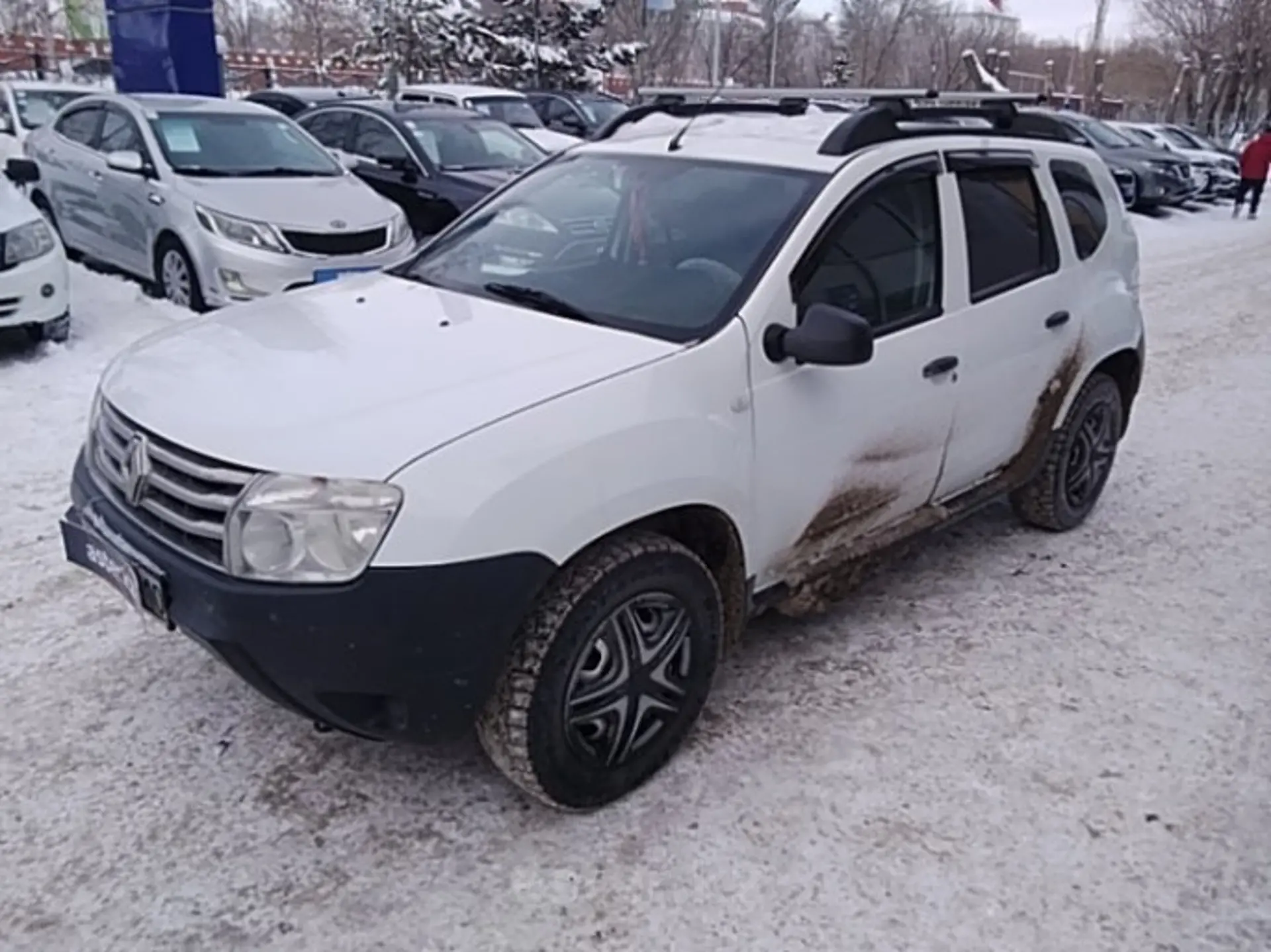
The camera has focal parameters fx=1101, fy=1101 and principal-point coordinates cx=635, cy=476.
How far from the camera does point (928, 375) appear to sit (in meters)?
3.66

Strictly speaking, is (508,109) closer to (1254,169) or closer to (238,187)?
(238,187)

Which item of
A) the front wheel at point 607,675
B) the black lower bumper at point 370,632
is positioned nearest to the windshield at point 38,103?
the black lower bumper at point 370,632

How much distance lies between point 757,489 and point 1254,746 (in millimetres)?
1740

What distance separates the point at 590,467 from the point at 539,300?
2.99 ft

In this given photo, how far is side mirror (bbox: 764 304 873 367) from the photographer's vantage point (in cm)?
301

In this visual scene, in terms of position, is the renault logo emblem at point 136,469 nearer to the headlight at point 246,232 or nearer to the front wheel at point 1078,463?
the front wheel at point 1078,463

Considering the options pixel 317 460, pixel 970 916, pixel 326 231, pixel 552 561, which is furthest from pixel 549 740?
pixel 326 231

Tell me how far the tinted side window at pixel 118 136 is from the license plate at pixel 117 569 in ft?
20.2

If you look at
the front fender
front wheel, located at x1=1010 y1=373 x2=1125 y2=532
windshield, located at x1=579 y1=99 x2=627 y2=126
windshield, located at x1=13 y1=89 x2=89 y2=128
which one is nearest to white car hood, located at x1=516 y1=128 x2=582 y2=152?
windshield, located at x1=579 y1=99 x2=627 y2=126

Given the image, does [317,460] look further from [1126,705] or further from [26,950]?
[1126,705]

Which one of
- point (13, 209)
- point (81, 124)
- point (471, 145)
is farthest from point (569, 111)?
point (13, 209)

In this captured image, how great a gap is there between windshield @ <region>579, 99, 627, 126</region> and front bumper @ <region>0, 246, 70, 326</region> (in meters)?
12.2

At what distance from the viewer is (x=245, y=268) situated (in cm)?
747

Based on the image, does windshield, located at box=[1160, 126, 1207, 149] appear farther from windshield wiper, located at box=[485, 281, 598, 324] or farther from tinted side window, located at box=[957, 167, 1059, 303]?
windshield wiper, located at box=[485, 281, 598, 324]
